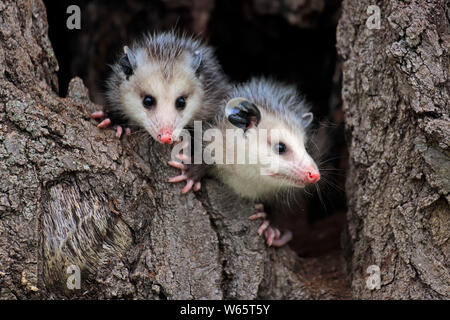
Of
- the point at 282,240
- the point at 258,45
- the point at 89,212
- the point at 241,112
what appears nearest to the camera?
the point at 89,212

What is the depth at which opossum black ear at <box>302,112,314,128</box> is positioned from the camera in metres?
3.11

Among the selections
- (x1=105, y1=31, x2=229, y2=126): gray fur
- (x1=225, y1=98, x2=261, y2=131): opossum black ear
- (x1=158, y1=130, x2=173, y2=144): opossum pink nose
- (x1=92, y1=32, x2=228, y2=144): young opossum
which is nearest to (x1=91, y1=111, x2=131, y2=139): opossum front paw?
(x1=92, y1=32, x2=228, y2=144): young opossum

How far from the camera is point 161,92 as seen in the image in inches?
112

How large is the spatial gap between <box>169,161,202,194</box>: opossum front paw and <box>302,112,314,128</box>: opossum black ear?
2.47 ft

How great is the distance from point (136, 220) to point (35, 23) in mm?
1061

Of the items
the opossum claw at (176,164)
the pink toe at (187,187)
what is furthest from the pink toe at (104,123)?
the pink toe at (187,187)

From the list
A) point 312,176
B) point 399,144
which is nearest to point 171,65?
point 312,176

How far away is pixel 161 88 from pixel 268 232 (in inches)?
38.2

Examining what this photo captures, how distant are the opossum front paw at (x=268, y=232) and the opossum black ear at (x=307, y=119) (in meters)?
0.55

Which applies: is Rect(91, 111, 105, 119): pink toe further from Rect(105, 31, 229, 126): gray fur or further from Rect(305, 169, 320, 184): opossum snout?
Rect(305, 169, 320, 184): opossum snout

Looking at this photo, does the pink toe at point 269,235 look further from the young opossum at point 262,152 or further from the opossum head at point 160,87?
the opossum head at point 160,87

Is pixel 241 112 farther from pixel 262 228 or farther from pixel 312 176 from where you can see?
pixel 262 228
